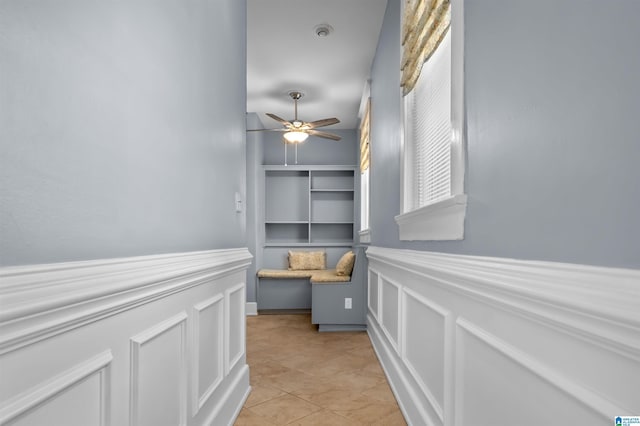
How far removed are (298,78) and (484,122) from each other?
3485 mm

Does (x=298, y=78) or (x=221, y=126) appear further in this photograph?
(x=298, y=78)

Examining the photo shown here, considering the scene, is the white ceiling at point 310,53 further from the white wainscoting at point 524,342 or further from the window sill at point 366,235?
the white wainscoting at point 524,342

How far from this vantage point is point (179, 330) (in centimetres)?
133

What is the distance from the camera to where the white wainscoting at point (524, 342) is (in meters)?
0.56

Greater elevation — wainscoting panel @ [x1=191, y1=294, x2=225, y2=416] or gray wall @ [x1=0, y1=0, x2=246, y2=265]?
gray wall @ [x1=0, y1=0, x2=246, y2=265]

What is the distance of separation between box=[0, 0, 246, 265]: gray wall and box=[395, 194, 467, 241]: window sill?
1025mm

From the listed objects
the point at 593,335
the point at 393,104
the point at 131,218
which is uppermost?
the point at 393,104

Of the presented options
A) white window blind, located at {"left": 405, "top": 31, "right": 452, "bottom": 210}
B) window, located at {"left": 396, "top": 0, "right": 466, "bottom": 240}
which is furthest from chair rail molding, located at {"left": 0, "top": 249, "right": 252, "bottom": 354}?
white window blind, located at {"left": 405, "top": 31, "right": 452, "bottom": 210}

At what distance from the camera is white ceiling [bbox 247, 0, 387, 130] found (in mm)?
2939

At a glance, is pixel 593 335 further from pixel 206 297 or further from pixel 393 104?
pixel 393 104

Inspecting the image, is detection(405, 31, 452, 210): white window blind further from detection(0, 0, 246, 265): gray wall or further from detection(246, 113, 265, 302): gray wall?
detection(246, 113, 265, 302): gray wall

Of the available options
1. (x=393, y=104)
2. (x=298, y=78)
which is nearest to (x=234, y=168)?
(x=393, y=104)

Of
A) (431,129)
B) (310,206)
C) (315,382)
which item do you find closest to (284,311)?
(310,206)

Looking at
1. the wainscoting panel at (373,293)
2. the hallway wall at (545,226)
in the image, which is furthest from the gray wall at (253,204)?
the hallway wall at (545,226)
